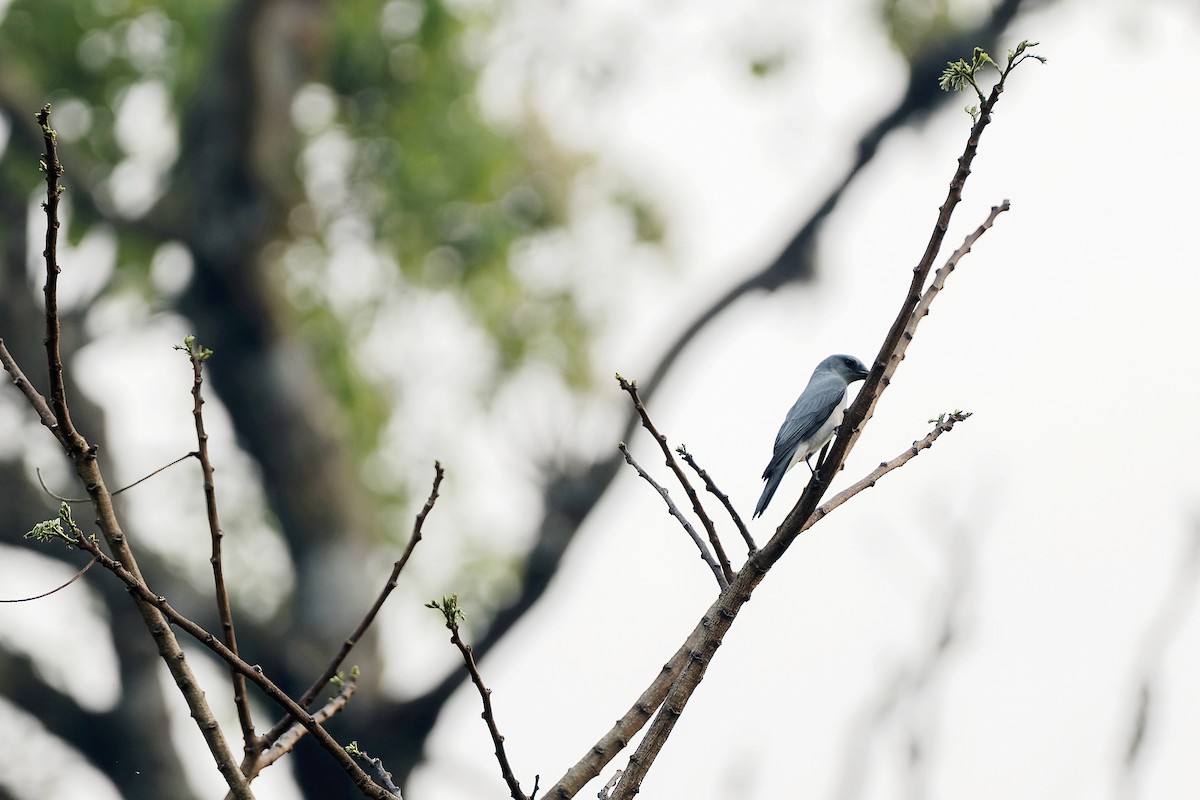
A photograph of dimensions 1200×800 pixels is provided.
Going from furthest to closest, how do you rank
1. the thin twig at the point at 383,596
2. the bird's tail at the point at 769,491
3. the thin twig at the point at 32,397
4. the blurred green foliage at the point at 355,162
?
the blurred green foliage at the point at 355,162 → the bird's tail at the point at 769,491 → the thin twig at the point at 383,596 → the thin twig at the point at 32,397

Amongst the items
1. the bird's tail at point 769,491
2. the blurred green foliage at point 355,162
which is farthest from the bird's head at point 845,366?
the blurred green foliage at point 355,162

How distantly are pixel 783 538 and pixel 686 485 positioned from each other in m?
0.21

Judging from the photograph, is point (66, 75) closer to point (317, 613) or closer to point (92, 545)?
point (317, 613)

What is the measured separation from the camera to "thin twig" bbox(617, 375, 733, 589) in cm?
221

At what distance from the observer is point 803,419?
4.47m

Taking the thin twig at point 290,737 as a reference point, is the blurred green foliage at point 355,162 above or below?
above

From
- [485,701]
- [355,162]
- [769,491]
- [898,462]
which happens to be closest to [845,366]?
[769,491]

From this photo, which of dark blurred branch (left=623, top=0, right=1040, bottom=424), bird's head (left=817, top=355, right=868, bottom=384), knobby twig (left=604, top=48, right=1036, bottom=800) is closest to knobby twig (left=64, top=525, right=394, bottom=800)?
knobby twig (left=604, top=48, right=1036, bottom=800)

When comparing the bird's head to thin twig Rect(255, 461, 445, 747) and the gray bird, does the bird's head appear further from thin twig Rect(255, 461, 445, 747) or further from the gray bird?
thin twig Rect(255, 461, 445, 747)

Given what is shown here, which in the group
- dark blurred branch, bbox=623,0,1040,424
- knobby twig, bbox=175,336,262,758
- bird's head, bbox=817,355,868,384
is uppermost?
dark blurred branch, bbox=623,0,1040,424

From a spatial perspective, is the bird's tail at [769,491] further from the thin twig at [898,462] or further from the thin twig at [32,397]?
the thin twig at [32,397]

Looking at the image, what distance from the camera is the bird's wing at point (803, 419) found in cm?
435

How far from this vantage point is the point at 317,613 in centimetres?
Result: 926

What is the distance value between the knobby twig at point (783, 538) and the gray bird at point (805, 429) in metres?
2.01
